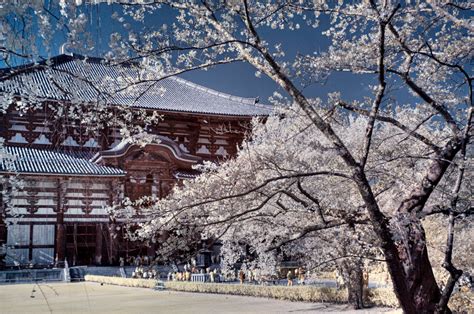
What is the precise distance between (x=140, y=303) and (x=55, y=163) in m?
12.0

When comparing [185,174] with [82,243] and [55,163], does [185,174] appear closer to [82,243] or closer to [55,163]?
[82,243]

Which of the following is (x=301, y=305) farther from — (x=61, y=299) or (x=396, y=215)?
(x=396, y=215)

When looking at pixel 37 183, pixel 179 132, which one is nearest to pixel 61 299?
pixel 37 183

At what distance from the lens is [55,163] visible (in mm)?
24031

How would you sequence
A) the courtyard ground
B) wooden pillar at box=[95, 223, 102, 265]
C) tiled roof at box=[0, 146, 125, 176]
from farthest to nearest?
wooden pillar at box=[95, 223, 102, 265] < tiled roof at box=[0, 146, 125, 176] < the courtyard ground

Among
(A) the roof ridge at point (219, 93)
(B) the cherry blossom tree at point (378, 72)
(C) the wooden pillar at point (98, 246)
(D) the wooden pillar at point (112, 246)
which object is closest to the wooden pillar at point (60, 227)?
(C) the wooden pillar at point (98, 246)

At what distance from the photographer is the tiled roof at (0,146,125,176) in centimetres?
2300

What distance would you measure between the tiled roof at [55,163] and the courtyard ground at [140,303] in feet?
21.7

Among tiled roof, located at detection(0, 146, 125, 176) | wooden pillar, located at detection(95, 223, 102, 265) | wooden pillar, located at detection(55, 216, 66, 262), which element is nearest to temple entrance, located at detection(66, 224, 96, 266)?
wooden pillar, located at detection(95, 223, 102, 265)

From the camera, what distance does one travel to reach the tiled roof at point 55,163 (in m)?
23.0

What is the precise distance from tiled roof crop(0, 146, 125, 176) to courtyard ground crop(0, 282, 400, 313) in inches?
261

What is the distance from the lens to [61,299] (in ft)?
50.0

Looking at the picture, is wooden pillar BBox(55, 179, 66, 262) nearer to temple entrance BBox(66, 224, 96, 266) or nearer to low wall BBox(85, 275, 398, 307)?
temple entrance BBox(66, 224, 96, 266)

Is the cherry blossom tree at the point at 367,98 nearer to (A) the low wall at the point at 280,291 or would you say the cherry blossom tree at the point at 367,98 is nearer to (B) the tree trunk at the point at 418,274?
(B) the tree trunk at the point at 418,274
